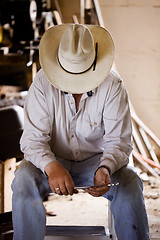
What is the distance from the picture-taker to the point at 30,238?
5.19 ft

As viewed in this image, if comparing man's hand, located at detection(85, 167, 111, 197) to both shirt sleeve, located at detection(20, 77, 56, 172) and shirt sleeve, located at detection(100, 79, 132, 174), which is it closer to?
shirt sleeve, located at detection(100, 79, 132, 174)

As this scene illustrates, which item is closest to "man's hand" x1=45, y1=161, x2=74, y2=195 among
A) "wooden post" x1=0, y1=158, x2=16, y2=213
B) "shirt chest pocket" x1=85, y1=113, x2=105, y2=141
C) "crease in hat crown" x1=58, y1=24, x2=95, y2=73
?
"shirt chest pocket" x1=85, y1=113, x2=105, y2=141

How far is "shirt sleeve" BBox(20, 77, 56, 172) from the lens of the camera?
5.94 ft

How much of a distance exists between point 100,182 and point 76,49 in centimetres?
64

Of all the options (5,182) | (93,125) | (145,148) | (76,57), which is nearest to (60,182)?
(93,125)

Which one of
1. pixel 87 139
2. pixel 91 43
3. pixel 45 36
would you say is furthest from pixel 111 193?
pixel 45 36

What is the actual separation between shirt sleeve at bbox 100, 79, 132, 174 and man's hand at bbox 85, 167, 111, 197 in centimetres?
9

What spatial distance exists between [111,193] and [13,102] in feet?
5.58

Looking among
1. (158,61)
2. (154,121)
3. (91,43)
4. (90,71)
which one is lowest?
(154,121)

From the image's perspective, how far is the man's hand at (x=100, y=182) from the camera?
5.29ft

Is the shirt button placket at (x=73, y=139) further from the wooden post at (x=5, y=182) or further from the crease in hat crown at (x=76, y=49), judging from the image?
the wooden post at (x=5, y=182)

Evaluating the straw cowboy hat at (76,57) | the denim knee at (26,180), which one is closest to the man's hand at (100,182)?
the denim knee at (26,180)

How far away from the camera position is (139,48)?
441cm

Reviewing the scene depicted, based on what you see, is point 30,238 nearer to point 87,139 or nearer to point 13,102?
point 87,139
